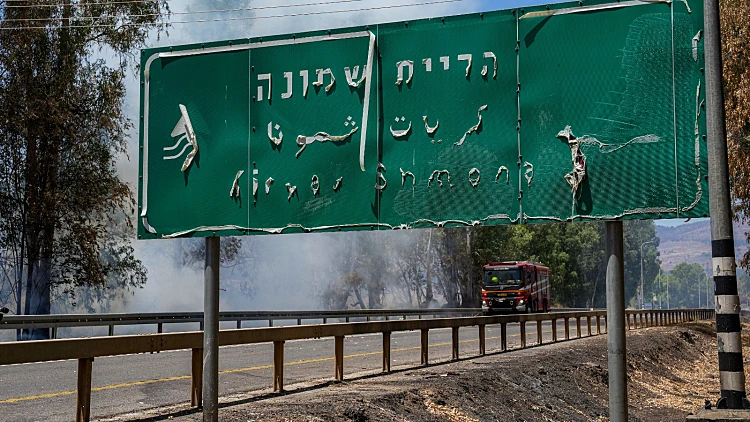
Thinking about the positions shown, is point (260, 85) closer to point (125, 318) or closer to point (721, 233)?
point (721, 233)

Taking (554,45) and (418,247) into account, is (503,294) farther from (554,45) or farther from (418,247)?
(554,45)

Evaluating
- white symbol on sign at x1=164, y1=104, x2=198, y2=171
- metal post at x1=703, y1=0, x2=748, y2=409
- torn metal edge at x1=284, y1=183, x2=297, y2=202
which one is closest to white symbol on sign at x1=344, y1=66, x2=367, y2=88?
torn metal edge at x1=284, y1=183, x2=297, y2=202

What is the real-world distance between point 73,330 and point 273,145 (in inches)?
3716

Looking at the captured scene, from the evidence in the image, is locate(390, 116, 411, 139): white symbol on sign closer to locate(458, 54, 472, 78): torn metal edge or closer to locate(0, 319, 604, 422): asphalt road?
locate(458, 54, 472, 78): torn metal edge

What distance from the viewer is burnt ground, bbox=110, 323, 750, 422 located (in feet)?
38.4

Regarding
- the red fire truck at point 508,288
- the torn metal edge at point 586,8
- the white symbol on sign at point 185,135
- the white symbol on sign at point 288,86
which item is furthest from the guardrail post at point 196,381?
the red fire truck at point 508,288

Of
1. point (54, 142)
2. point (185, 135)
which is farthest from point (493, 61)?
point (54, 142)

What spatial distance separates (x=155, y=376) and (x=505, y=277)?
147 ft

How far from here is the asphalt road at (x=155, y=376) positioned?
1273 cm

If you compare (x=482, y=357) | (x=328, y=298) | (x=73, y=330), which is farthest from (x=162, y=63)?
(x=328, y=298)

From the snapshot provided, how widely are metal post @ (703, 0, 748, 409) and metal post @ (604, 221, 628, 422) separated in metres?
2.77

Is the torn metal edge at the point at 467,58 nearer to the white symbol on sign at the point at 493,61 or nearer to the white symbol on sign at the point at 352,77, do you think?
the white symbol on sign at the point at 493,61

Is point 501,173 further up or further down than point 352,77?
further down

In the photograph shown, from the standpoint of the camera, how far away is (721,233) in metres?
10.3
